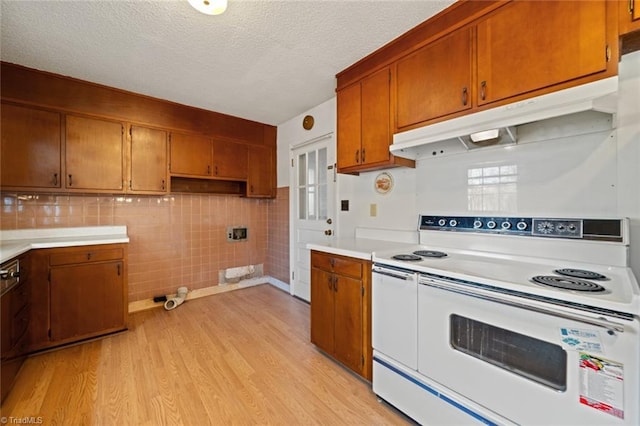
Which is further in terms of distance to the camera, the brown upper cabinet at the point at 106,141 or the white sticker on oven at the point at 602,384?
the brown upper cabinet at the point at 106,141

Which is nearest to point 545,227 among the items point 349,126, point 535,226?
point 535,226

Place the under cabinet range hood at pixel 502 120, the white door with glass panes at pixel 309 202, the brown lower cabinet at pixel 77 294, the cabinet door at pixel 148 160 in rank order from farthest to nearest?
the white door with glass panes at pixel 309 202 → the cabinet door at pixel 148 160 → the brown lower cabinet at pixel 77 294 → the under cabinet range hood at pixel 502 120

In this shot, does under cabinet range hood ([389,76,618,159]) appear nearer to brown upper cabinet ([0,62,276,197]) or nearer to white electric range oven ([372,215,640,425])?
white electric range oven ([372,215,640,425])

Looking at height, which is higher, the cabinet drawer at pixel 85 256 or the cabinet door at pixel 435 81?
the cabinet door at pixel 435 81

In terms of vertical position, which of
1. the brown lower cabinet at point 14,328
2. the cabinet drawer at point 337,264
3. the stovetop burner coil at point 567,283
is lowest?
the brown lower cabinet at point 14,328

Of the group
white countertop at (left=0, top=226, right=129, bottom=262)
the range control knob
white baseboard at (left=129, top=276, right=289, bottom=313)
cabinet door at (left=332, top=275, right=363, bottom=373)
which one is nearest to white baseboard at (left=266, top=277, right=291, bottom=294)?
white baseboard at (left=129, top=276, right=289, bottom=313)

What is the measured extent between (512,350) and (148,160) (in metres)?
3.57

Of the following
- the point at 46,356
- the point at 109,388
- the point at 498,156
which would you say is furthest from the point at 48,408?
the point at 498,156

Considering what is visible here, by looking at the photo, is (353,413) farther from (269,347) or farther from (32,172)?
(32,172)

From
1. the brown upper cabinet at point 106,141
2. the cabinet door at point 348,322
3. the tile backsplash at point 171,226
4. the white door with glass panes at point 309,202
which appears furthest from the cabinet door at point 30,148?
the cabinet door at point 348,322

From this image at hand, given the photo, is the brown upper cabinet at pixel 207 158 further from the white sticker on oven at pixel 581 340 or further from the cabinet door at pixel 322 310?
the white sticker on oven at pixel 581 340

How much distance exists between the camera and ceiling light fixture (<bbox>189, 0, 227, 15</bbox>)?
1.58 metres

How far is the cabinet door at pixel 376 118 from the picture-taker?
2074 mm

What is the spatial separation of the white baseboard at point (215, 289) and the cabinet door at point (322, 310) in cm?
171
